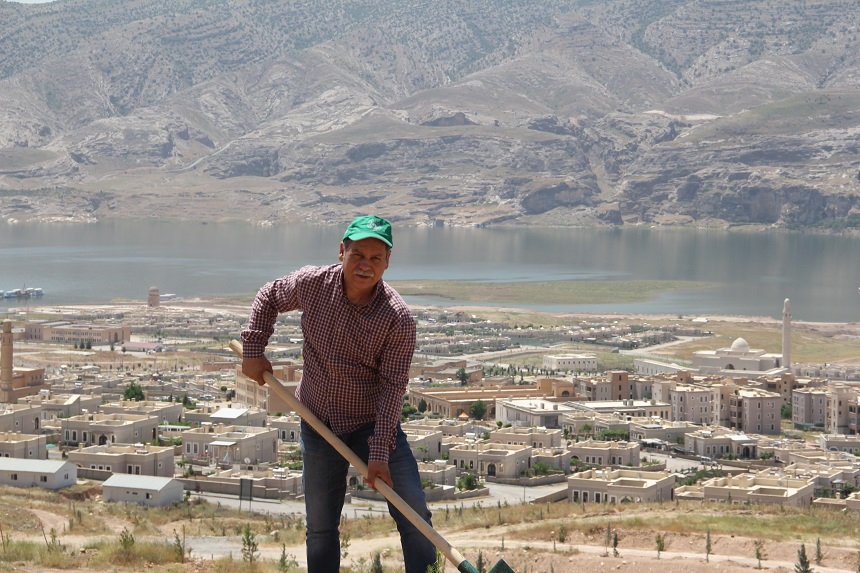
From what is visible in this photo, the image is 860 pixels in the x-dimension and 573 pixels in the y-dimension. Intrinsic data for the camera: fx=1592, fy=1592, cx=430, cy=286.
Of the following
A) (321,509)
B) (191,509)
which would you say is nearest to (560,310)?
(191,509)

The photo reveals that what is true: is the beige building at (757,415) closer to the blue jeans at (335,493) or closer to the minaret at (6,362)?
the minaret at (6,362)

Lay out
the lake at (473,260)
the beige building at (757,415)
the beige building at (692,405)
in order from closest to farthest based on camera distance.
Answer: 1. the beige building at (757,415)
2. the beige building at (692,405)
3. the lake at (473,260)

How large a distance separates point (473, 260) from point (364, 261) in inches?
4566

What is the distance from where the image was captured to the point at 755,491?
2222 cm

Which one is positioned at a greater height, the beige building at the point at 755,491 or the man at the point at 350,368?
the man at the point at 350,368

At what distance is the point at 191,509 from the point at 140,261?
100 m

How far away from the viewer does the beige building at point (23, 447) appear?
25156mm

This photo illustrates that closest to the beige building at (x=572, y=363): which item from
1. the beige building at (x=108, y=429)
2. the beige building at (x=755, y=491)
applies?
the beige building at (x=108, y=429)

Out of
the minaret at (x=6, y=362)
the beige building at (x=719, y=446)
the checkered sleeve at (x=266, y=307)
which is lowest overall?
the beige building at (x=719, y=446)

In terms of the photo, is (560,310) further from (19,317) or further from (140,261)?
(140,261)

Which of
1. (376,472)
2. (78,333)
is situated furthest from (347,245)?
(78,333)

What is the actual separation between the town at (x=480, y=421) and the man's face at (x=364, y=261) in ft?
47.9

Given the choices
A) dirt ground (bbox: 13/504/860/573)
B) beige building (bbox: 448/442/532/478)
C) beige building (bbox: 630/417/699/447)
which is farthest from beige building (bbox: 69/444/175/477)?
beige building (bbox: 630/417/699/447)

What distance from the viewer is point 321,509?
21.6 feet
